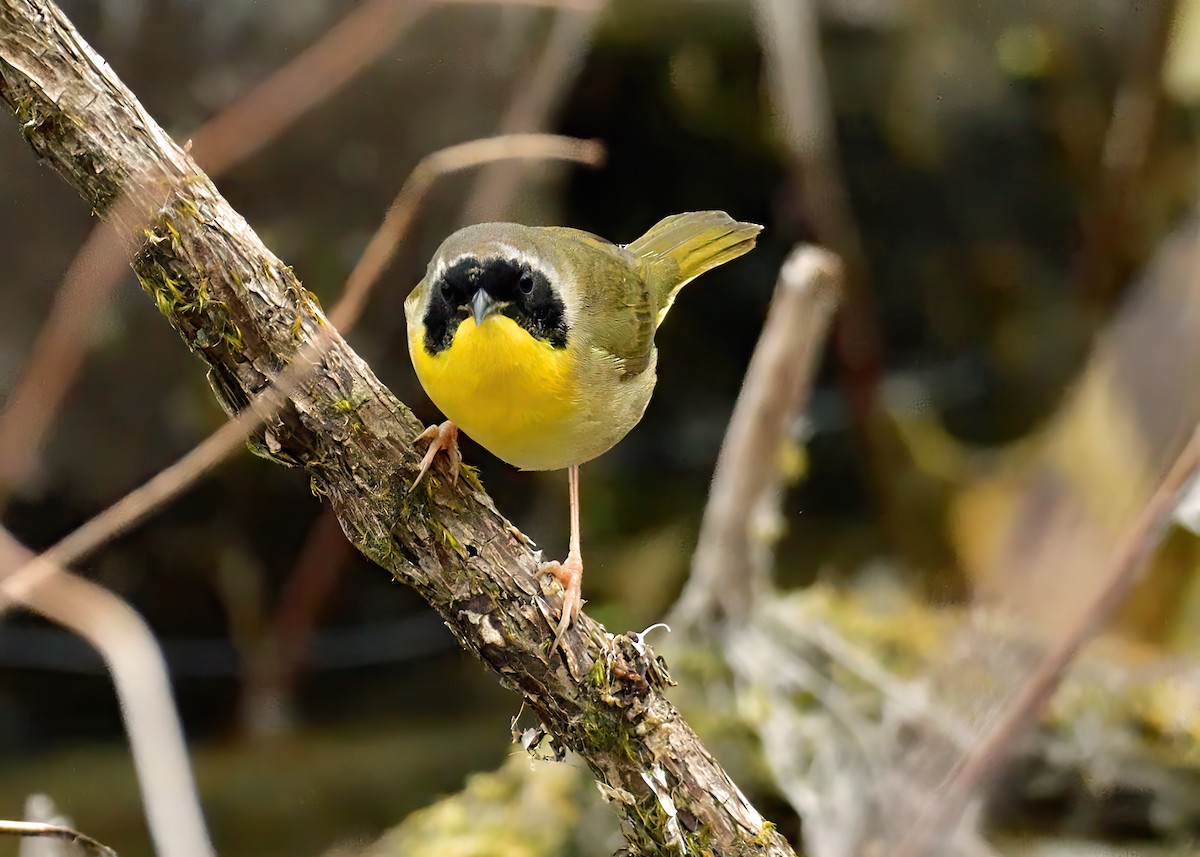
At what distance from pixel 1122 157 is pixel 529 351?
13.9ft

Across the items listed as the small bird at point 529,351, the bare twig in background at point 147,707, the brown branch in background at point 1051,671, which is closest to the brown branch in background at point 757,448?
the small bird at point 529,351

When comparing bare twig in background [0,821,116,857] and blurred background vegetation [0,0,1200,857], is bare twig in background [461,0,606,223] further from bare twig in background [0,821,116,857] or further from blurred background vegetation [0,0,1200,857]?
bare twig in background [0,821,116,857]

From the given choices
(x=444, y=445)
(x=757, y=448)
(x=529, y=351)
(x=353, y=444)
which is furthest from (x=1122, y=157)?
(x=353, y=444)

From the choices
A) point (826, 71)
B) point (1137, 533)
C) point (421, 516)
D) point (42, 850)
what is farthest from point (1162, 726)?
point (826, 71)

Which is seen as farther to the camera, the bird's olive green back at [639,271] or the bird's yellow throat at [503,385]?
the bird's olive green back at [639,271]

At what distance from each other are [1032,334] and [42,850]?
16.4 feet

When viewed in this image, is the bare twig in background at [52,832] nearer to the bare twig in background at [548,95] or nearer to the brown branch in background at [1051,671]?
the brown branch in background at [1051,671]

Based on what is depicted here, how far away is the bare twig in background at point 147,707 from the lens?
0.71 metres

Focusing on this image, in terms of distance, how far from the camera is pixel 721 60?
15.8 ft

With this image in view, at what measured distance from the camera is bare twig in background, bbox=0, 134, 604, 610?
0.89m

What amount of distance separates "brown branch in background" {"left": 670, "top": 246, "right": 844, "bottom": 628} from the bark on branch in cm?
166

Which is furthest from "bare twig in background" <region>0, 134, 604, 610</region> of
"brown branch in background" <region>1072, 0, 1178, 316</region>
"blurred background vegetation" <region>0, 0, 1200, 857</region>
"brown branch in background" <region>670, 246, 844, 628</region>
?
"brown branch in background" <region>1072, 0, 1178, 316</region>

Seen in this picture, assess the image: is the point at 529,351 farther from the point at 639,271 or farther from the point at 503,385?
the point at 639,271

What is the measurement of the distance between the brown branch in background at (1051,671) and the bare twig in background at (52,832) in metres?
1.01
